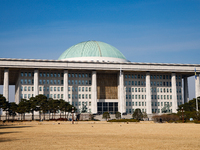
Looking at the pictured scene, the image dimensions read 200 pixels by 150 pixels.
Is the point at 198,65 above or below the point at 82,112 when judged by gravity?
above

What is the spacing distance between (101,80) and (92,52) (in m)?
12.5

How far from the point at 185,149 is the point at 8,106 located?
237 ft

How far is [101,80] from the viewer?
117m

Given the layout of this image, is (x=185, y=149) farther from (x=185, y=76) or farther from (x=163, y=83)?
(x=185, y=76)

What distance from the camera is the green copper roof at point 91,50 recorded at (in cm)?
12062

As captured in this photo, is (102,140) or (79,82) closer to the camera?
(102,140)

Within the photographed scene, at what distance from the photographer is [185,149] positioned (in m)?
21.0

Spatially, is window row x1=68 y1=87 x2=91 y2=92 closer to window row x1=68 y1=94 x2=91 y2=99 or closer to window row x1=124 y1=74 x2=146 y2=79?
window row x1=68 y1=94 x2=91 y2=99

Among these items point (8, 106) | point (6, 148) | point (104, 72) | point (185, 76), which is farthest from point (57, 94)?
point (6, 148)

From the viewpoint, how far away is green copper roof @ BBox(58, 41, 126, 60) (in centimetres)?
12062

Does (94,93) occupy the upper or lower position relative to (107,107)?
upper

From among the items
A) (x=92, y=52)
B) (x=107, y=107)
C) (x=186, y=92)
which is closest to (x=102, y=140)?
(x=107, y=107)

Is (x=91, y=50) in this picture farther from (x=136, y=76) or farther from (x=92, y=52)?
(x=136, y=76)

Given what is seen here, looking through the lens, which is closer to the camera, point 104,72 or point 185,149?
point 185,149
